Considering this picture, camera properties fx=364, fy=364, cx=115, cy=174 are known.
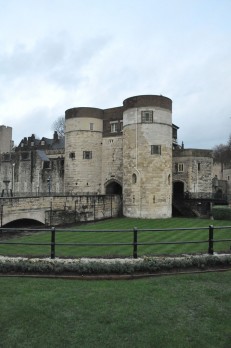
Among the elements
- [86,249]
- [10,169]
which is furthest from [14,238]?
[10,169]

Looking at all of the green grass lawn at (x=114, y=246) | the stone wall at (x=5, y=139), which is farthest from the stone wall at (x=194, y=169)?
the stone wall at (x=5, y=139)

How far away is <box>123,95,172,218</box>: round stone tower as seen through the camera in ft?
96.3

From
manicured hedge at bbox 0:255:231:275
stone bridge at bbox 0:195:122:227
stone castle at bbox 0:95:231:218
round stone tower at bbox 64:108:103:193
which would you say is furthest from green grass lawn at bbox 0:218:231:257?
round stone tower at bbox 64:108:103:193

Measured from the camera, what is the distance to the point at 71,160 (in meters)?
34.7

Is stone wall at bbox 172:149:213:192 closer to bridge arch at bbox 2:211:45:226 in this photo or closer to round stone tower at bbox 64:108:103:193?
round stone tower at bbox 64:108:103:193

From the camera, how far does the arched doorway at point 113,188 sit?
115ft

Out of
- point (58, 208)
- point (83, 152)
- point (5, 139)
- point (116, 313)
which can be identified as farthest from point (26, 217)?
point (5, 139)

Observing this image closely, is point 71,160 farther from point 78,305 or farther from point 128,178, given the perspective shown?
point 78,305

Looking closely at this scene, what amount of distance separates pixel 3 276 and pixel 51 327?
305 cm

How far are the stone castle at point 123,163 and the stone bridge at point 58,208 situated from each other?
166cm

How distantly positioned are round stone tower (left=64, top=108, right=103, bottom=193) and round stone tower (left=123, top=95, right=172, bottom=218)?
16.0 feet

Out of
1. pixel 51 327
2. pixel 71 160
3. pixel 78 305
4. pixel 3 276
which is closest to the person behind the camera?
pixel 51 327

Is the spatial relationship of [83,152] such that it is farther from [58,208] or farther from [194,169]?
[194,169]

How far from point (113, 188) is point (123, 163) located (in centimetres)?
542
